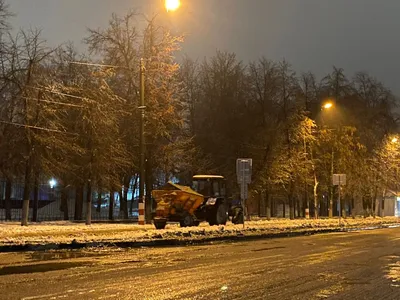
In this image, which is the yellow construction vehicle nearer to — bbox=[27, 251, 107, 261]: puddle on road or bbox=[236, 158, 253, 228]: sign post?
bbox=[236, 158, 253, 228]: sign post

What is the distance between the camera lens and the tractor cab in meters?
30.6

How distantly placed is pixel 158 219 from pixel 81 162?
277 inches

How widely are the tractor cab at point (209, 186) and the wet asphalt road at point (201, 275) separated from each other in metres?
13.3

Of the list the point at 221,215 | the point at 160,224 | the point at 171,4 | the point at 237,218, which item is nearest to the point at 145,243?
the point at 160,224

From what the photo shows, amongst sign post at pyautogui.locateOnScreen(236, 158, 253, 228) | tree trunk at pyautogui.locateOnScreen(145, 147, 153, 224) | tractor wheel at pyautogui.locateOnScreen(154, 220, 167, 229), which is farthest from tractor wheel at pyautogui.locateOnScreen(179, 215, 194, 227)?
tree trunk at pyautogui.locateOnScreen(145, 147, 153, 224)

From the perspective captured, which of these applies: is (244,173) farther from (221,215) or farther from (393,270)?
(393,270)

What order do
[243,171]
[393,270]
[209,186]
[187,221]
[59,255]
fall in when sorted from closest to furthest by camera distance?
[393,270]
[59,255]
[243,171]
[187,221]
[209,186]

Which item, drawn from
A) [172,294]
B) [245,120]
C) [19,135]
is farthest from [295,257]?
[245,120]

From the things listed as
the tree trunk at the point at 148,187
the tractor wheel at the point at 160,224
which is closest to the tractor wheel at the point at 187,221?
the tractor wheel at the point at 160,224

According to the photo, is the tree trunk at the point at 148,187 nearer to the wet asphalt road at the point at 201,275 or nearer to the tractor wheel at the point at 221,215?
the tractor wheel at the point at 221,215

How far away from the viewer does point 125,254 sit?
53.7 feet

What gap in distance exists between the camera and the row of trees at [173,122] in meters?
28.7

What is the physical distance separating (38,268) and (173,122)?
71.1 feet

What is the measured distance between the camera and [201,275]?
11.3m
